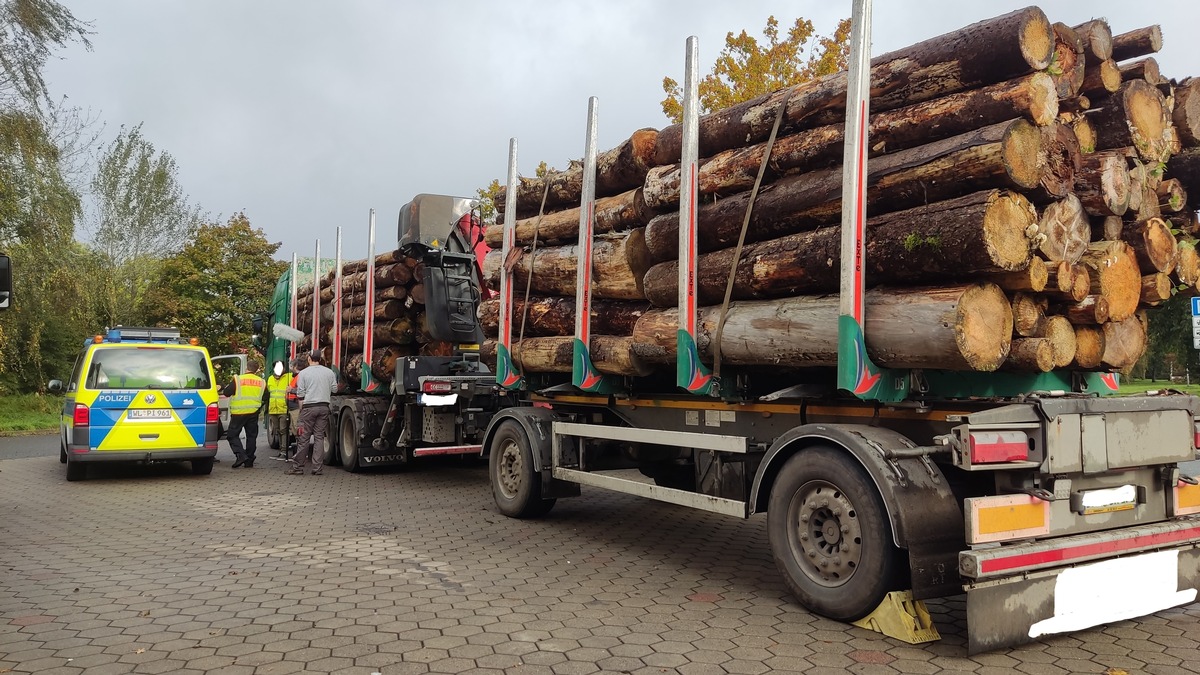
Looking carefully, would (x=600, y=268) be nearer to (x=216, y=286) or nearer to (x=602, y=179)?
(x=602, y=179)

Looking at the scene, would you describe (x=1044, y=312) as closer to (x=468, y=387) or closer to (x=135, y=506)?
(x=468, y=387)

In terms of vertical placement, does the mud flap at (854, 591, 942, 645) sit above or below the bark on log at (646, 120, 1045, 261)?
below

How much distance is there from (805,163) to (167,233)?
97.5ft

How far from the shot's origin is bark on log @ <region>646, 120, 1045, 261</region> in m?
4.30

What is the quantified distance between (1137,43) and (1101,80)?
42 centimetres

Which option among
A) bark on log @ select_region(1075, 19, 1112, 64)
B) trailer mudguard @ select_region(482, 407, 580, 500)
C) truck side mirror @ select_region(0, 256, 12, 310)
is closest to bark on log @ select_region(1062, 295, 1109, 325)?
bark on log @ select_region(1075, 19, 1112, 64)

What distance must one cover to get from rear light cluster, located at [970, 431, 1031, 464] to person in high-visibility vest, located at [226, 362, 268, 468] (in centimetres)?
1143

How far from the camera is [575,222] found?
763 centimetres

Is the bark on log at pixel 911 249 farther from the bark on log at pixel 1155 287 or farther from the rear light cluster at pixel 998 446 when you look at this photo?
the bark on log at pixel 1155 287

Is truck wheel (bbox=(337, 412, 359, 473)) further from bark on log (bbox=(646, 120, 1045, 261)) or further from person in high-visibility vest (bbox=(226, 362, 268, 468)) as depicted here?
bark on log (bbox=(646, 120, 1045, 261))

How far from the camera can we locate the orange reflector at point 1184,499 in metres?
4.64

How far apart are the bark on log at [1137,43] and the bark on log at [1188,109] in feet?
1.57

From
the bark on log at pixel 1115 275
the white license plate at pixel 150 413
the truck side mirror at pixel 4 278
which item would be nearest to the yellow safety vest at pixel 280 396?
the white license plate at pixel 150 413

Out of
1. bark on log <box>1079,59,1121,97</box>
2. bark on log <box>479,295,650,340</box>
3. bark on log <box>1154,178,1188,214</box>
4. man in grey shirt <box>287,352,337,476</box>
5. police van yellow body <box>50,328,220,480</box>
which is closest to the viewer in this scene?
bark on log <box>1079,59,1121,97</box>
